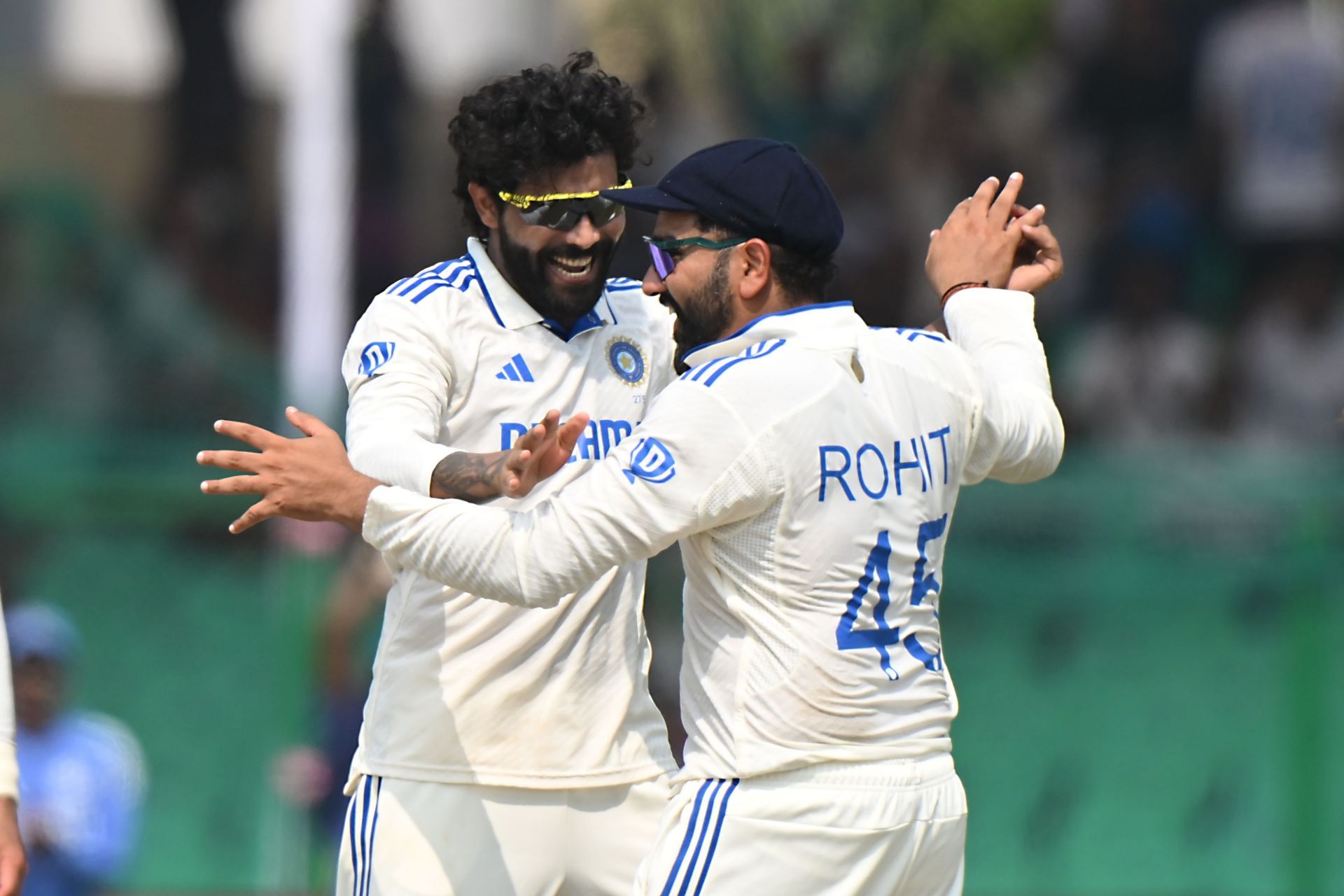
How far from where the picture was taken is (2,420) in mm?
11555

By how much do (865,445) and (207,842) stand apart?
6.80 m

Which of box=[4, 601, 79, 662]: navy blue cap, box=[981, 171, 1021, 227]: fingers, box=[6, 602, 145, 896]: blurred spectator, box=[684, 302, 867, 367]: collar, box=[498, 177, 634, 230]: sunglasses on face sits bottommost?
box=[6, 602, 145, 896]: blurred spectator

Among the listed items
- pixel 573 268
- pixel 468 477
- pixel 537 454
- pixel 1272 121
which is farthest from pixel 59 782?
pixel 1272 121

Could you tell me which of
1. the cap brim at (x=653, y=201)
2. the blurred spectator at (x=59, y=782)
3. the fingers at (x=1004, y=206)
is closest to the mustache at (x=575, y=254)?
the cap brim at (x=653, y=201)

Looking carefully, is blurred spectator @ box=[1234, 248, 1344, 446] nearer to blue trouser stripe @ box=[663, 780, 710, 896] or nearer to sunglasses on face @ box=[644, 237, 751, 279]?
sunglasses on face @ box=[644, 237, 751, 279]

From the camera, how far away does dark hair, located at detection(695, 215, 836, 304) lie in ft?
12.7

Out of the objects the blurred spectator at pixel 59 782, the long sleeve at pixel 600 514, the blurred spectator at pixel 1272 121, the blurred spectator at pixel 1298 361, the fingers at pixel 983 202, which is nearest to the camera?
the long sleeve at pixel 600 514

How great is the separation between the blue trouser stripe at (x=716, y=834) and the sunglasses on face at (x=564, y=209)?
1.34 m

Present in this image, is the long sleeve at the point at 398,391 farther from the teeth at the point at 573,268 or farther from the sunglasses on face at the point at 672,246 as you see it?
the sunglasses on face at the point at 672,246

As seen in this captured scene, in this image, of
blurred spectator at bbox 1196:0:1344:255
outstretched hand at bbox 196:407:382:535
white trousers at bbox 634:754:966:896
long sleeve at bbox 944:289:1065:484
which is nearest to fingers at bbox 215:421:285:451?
outstretched hand at bbox 196:407:382:535

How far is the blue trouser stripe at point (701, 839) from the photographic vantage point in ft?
12.0

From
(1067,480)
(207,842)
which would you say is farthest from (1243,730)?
(207,842)

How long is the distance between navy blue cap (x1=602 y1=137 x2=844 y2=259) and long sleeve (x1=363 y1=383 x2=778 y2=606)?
1.21ft

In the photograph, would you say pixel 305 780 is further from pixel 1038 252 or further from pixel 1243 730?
pixel 1038 252
